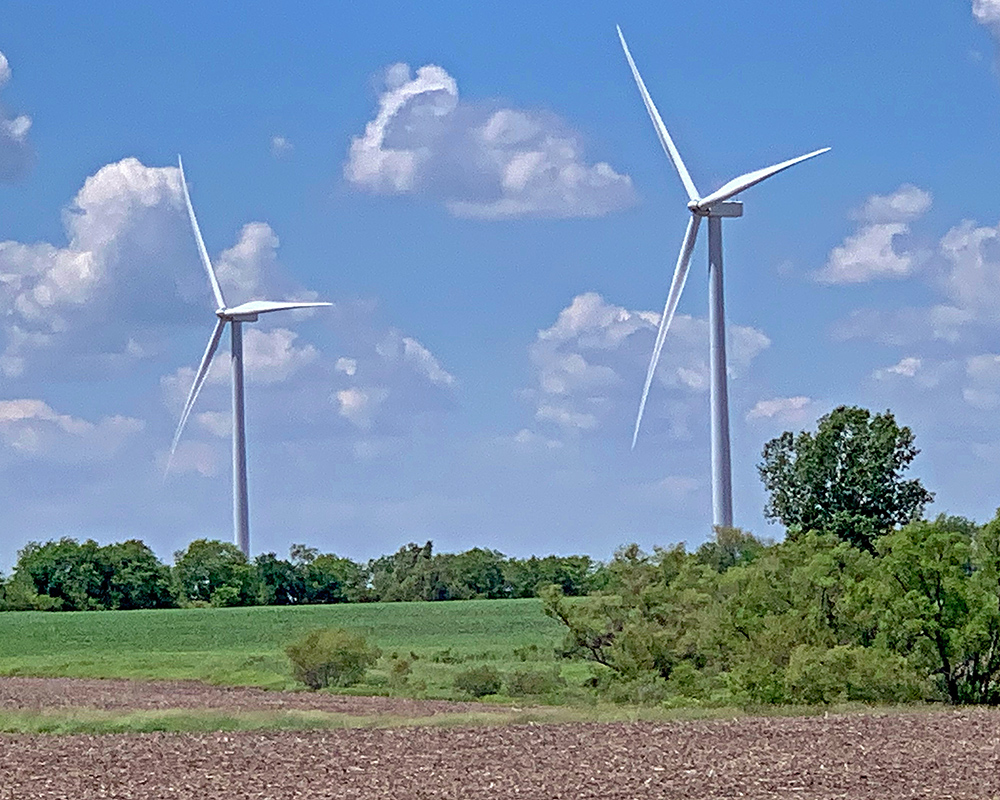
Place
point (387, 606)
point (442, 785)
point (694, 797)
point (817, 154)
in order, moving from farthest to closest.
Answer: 1. point (387, 606)
2. point (817, 154)
3. point (442, 785)
4. point (694, 797)

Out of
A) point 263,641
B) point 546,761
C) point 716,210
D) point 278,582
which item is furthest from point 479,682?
point 278,582

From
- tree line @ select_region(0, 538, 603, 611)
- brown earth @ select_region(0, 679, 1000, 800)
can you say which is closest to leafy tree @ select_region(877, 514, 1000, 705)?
brown earth @ select_region(0, 679, 1000, 800)

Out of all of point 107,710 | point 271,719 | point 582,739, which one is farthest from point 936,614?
point 107,710

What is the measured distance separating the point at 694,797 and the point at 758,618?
1657cm

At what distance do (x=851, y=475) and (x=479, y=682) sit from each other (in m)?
27.8

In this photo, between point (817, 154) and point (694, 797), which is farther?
point (817, 154)

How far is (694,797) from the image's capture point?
17.1 meters

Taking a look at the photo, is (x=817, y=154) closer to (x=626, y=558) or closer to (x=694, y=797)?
(x=626, y=558)

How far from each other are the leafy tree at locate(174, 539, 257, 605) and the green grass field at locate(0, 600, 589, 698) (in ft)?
32.0

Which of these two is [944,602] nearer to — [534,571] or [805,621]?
[805,621]

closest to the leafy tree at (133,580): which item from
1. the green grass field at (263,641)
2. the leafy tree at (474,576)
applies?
the green grass field at (263,641)

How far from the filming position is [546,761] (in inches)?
797

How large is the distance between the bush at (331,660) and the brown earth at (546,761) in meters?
19.3

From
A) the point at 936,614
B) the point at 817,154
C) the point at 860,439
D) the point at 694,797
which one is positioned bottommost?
the point at 694,797
